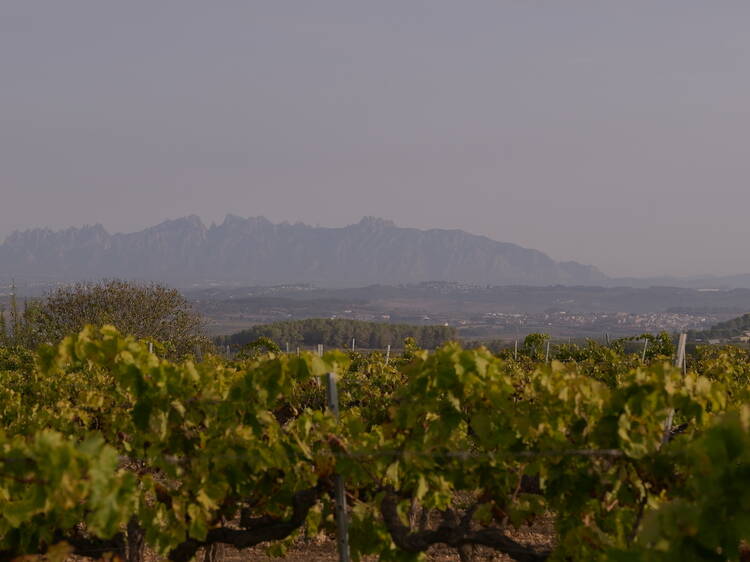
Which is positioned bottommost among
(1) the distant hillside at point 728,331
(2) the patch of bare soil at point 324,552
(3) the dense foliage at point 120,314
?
(1) the distant hillside at point 728,331

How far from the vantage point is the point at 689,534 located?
2461 mm

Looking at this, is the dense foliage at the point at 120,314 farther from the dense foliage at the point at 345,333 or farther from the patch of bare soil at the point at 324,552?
the dense foliage at the point at 345,333

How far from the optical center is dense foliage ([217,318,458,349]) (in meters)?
93.6

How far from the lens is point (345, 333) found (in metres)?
101

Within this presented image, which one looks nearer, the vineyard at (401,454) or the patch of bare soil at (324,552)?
the vineyard at (401,454)

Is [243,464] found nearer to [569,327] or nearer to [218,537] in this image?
[218,537]

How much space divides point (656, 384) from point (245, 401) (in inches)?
94.5

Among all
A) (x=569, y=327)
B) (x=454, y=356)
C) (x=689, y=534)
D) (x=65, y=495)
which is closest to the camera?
(x=689, y=534)

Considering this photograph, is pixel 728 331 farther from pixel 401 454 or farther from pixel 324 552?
pixel 401 454

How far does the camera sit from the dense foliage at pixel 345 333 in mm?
93562

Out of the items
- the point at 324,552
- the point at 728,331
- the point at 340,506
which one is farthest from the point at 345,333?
the point at 340,506

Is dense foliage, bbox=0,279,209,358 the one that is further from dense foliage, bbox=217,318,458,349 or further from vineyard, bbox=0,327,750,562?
dense foliage, bbox=217,318,458,349

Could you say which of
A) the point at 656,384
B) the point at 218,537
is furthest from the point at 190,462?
the point at 656,384

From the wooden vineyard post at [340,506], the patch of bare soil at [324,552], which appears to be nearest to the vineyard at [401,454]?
the wooden vineyard post at [340,506]
